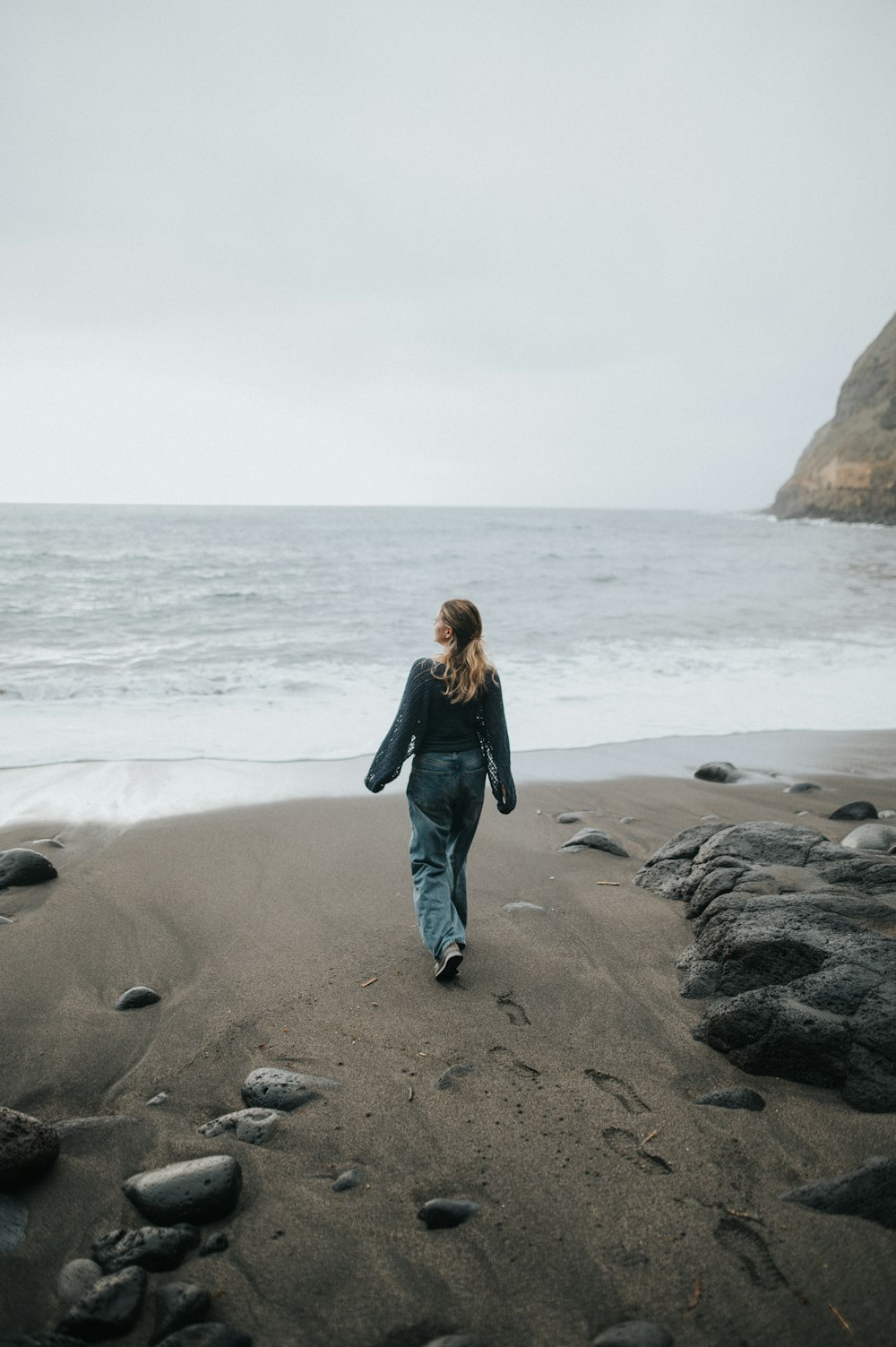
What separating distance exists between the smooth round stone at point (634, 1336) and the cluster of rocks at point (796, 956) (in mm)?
1268

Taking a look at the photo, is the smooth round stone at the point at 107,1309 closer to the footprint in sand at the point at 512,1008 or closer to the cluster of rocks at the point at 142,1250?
the cluster of rocks at the point at 142,1250

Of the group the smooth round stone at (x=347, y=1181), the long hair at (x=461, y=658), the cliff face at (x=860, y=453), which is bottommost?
the smooth round stone at (x=347, y=1181)

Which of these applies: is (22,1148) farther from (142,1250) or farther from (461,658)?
(461,658)

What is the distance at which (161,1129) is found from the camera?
2.73 metres

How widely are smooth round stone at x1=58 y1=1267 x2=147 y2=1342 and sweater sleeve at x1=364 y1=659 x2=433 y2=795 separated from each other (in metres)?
2.26

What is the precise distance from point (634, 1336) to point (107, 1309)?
132 cm

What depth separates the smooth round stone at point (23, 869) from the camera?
15.7 feet

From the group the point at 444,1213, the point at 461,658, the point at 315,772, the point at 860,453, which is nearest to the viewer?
the point at 444,1213

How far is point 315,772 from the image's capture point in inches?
311

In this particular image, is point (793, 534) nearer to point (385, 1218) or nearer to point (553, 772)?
point (553, 772)

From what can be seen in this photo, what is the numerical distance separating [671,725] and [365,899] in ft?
20.9

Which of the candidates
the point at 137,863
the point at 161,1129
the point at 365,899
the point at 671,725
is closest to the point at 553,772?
the point at 671,725

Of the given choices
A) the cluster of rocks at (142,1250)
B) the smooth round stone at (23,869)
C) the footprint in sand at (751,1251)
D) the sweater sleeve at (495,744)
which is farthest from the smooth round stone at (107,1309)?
the smooth round stone at (23,869)

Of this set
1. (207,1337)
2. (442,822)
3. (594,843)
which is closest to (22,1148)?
(207,1337)
